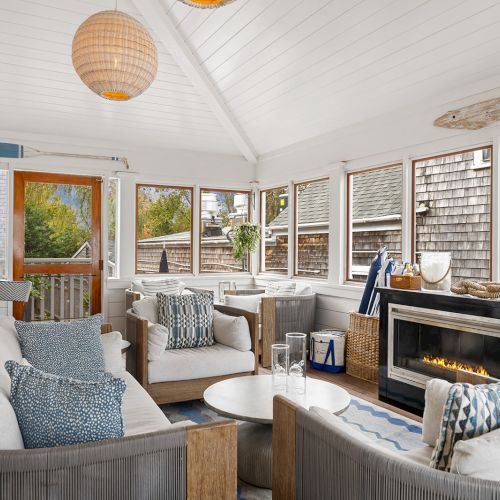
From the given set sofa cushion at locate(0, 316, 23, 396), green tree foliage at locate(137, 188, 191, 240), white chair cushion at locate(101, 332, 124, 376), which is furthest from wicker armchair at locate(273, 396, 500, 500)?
green tree foliage at locate(137, 188, 191, 240)

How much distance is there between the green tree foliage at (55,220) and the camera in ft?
17.8

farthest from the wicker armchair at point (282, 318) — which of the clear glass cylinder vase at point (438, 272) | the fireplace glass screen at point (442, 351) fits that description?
the clear glass cylinder vase at point (438, 272)

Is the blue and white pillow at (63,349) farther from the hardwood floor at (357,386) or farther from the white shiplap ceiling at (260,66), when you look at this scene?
the white shiplap ceiling at (260,66)

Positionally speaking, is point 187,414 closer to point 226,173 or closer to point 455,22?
point 455,22

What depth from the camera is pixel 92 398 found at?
147 centimetres

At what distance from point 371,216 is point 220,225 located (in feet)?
7.71

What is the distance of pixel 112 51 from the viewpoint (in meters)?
2.47

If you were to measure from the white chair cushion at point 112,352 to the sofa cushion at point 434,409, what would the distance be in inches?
73.7

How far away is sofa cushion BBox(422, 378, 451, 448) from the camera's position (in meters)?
1.82

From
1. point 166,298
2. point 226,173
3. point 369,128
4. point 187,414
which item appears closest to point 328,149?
point 369,128

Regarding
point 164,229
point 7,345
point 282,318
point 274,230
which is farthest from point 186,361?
point 274,230

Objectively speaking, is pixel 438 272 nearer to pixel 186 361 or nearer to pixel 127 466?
pixel 186 361

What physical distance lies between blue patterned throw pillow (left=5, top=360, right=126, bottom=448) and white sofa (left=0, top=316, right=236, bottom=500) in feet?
0.15

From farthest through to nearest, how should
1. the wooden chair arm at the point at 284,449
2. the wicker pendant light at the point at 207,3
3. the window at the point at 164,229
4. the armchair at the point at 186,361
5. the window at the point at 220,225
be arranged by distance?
the window at the point at 220,225, the window at the point at 164,229, the armchair at the point at 186,361, the wicker pendant light at the point at 207,3, the wooden chair arm at the point at 284,449
